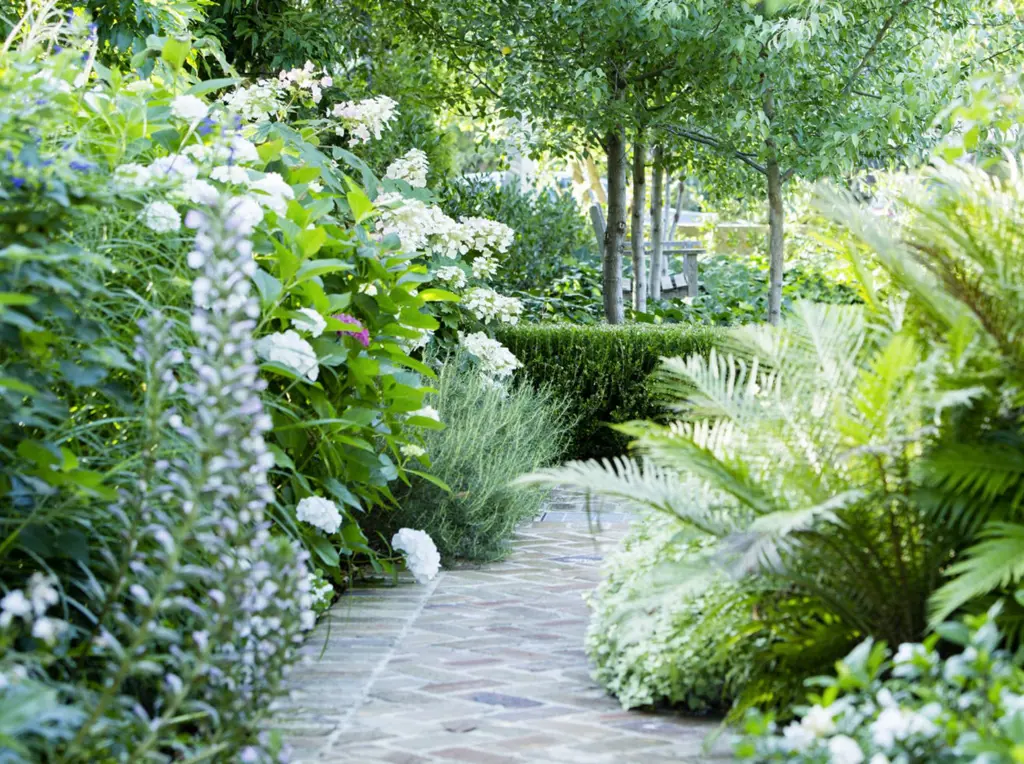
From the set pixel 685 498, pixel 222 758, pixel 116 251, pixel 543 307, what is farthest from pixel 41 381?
pixel 543 307

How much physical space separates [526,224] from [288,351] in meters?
7.42

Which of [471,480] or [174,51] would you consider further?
[471,480]

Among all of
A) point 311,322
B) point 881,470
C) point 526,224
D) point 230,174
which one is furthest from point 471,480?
point 526,224

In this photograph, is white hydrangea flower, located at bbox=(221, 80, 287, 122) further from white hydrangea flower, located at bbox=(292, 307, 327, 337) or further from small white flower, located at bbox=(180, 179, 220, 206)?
small white flower, located at bbox=(180, 179, 220, 206)

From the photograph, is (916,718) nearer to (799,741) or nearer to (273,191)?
(799,741)

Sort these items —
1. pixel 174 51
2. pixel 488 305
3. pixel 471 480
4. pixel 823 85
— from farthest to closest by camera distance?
1. pixel 823 85
2. pixel 488 305
3. pixel 471 480
4. pixel 174 51

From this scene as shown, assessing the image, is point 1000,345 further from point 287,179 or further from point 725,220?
point 725,220

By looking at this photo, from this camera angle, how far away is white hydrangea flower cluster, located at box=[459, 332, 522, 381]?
6953mm

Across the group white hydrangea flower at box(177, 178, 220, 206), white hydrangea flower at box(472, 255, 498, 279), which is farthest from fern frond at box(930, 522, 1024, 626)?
white hydrangea flower at box(472, 255, 498, 279)

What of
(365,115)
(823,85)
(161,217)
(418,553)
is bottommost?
(418,553)

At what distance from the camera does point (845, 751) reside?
2.16m

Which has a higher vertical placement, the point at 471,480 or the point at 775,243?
the point at 775,243

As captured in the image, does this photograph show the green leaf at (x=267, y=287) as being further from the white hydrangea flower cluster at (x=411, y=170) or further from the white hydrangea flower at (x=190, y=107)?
the white hydrangea flower cluster at (x=411, y=170)

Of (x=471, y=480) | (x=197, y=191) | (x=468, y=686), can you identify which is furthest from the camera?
(x=471, y=480)
